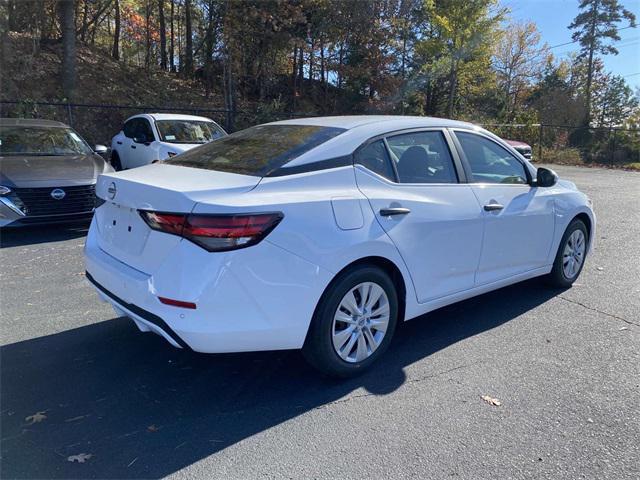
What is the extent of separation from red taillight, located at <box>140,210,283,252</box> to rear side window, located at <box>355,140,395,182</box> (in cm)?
94

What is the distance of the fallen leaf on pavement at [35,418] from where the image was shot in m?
2.83

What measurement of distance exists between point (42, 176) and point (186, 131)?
13.0ft

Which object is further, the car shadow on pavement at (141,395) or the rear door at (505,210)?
the rear door at (505,210)

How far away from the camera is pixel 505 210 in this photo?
4.16 meters

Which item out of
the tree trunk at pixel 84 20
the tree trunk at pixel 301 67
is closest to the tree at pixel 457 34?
the tree trunk at pixel 301 67

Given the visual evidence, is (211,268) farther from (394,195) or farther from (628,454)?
(628,454)

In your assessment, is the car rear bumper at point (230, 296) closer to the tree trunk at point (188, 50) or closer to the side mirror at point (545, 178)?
the side mirror at point (545, 178)

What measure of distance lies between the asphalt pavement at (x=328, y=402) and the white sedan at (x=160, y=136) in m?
5.61

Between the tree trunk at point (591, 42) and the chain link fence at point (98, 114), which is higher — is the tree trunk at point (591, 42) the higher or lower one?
the higher one

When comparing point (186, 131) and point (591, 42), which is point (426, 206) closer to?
point (186, 131)

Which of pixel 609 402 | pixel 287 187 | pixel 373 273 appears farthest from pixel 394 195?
→ pixel 609 402

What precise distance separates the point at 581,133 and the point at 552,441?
2660 centimetres

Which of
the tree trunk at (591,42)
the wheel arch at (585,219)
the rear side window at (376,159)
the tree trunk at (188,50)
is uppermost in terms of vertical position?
the tree trunk at (591,42)

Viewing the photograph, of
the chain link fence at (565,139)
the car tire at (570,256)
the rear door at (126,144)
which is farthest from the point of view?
the chain link fence at (565,139)
